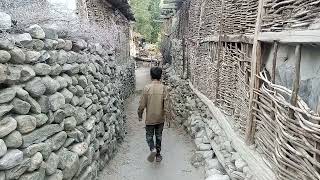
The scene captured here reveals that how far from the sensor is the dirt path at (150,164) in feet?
17.9

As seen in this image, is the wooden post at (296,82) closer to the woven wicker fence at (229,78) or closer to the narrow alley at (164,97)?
the narrow alley at (164,97)

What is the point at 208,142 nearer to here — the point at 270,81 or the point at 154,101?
the point at 154,101

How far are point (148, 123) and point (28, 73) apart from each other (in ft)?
9.95

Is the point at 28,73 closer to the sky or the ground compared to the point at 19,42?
closer to the ground

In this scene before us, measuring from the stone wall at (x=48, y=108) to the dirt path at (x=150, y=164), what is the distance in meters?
0.41

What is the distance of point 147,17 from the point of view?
27359 millimetres

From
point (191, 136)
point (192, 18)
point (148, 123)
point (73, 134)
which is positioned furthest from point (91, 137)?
point (192, 18)

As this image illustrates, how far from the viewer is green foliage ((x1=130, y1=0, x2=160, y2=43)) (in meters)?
25.4

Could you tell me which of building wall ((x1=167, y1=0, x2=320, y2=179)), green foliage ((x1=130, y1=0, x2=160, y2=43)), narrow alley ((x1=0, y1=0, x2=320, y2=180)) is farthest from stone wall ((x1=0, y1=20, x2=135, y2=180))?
green foliage ((x1=130, y1=0, x2=160, y2=43))

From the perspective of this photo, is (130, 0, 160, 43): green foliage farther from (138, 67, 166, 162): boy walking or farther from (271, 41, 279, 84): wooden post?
(271, 41, 279, 84): wooden post

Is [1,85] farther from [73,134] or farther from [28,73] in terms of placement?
[73,134]

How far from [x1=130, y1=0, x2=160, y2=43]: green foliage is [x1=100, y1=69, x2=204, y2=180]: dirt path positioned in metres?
18.0

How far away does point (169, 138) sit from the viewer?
25.8ft

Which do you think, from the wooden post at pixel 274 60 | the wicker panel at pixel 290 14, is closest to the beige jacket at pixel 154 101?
the wicker panel at pixel 290 14
